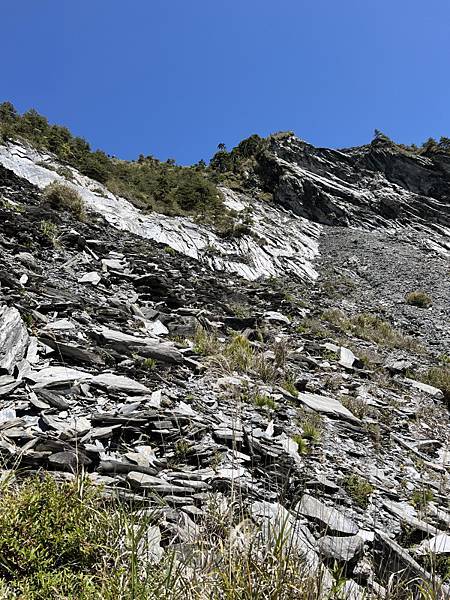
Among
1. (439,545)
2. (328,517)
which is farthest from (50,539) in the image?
(439,545)

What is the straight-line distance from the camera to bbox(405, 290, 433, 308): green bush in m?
18.1

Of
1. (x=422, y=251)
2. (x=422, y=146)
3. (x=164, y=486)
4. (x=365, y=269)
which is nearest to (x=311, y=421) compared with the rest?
(x=164, y=486)

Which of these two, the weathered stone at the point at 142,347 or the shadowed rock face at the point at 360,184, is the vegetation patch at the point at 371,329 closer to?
the weathered stone at the point at 142,347

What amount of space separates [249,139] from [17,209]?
4426cm

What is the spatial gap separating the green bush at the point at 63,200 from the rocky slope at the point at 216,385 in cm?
68

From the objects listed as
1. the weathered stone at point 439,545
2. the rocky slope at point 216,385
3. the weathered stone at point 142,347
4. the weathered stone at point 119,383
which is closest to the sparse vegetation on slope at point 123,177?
the rocky slope at point 216,385

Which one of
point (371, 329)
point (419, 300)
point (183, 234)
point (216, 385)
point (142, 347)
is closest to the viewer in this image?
point (216, 385)

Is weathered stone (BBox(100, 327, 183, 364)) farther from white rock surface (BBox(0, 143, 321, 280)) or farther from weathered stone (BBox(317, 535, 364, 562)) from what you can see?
white rock surface (BBox(0, 143, 321, 280))

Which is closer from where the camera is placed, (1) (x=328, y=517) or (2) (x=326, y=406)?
(1) (x=328, y=517)

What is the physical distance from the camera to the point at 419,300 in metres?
18.3

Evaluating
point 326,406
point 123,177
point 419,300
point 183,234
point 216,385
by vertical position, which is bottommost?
point 216,385

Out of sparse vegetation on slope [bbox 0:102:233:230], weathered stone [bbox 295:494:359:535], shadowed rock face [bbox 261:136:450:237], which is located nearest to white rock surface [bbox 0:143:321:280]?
sparse vegetation on slope [bbox 0:102:233:230]

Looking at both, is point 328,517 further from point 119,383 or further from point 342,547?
point 119,383

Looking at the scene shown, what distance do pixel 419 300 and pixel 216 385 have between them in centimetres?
1536
